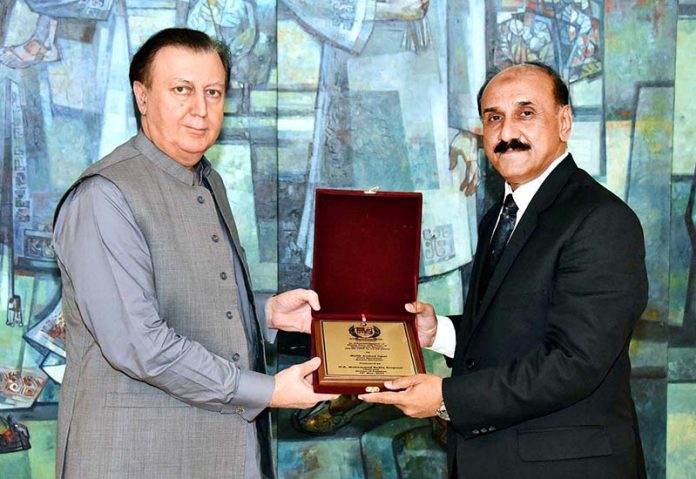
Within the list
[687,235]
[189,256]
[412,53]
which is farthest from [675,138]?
[189,256]

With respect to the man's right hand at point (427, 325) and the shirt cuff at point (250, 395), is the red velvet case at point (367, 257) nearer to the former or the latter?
the man's right hand at point (427, 325)

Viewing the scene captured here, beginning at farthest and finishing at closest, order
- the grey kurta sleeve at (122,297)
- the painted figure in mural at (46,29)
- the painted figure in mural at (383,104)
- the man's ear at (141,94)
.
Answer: the painted figure in mural at (383,104) < the painted figure in mural at (46,29) < the man's ear at (141,94) < the grey kurta sleeve at (122,297)

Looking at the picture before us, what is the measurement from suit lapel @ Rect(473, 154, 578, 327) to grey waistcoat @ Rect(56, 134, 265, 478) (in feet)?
2.32

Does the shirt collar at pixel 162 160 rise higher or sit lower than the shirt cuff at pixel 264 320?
higher

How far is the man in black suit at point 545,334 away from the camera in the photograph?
2389 millimetres

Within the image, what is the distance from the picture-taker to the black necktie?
2635 millimetres

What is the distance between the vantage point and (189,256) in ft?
8.16

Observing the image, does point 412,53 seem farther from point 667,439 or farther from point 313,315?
point 667,439

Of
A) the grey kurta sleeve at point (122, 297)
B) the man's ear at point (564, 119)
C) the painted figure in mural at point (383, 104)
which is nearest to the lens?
the grey kurta sleeve at point (122, 297)

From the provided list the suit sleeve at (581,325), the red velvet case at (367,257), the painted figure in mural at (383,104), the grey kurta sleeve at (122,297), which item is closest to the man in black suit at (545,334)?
the suit sleeve at (581,325)

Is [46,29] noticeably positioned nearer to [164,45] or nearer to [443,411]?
[164,45]

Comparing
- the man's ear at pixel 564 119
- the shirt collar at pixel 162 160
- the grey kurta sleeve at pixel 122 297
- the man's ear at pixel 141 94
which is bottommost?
the grey kurta sleeve at pixel 122 297

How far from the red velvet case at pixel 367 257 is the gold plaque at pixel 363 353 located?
27mm

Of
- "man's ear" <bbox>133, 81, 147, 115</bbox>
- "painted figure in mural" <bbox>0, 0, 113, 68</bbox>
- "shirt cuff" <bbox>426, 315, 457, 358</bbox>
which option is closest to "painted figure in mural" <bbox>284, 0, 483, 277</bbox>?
"painted figure in mural" <bbox>0, 0, 113, 68</bbox>
